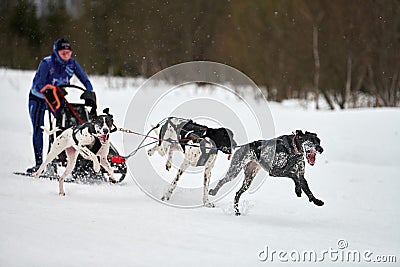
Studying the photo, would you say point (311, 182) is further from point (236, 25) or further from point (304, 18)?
point (236, 25)

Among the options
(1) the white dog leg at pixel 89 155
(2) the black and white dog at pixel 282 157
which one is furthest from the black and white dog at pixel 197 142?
(1) the white dog leg at pixel 89 155

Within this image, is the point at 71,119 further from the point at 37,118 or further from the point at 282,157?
the point at 282,157

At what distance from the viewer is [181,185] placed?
7.49 metres

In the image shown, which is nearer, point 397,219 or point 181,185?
point 397,219

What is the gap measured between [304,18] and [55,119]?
10332mm

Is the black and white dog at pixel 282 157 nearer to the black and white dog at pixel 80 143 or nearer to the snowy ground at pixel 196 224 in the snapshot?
the snowy ground at pixel 196 224

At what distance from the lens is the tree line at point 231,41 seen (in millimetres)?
15055

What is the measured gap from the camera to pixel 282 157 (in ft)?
18.5

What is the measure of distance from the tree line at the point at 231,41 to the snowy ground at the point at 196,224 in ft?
18.6

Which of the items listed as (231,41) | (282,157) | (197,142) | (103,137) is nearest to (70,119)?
(103,137)

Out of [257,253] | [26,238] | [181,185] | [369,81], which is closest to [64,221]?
[26,238]

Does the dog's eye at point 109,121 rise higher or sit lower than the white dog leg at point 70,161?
higher

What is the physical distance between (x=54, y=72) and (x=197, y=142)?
8.71ft

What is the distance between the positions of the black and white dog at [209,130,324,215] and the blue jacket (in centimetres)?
290
